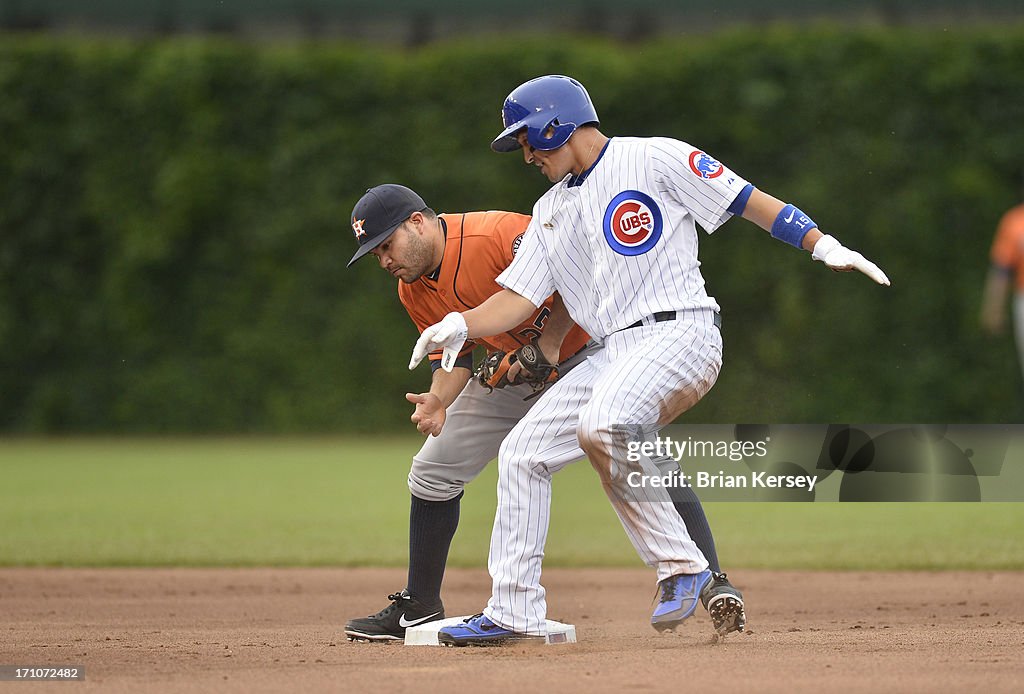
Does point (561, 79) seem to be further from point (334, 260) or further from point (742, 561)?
point (334, 260)

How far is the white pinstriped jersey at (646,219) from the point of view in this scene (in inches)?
176

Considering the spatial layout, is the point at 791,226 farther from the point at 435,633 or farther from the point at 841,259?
the point at 435,633

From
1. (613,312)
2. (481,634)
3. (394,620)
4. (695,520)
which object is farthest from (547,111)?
(394,620)

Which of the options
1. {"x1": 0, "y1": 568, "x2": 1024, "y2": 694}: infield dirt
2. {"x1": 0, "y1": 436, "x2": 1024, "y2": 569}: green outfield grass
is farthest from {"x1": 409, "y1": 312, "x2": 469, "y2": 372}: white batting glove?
{"x1": 0, "y1": 436, "x2": 1024, "y2": 569}: green outfield grass

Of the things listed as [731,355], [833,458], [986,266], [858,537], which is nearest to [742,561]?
[858,537]

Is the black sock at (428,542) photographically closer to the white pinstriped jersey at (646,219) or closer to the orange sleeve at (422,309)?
the orange sleeve at (422,309)

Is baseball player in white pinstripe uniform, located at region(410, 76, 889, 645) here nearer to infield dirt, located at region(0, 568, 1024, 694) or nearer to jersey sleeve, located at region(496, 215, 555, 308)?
jersey sleeve, located at region(496, 215, 555, 308)

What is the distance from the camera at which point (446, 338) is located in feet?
15.0

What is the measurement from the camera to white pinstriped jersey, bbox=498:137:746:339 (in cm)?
446

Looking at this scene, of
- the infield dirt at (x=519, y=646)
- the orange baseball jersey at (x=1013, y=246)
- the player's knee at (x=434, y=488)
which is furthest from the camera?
the orange baseball jersey at (x=1013, y=246)

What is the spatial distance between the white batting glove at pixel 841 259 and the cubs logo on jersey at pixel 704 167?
16.2 inches

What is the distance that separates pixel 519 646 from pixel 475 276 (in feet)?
4.57

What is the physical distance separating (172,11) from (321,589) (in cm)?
1213

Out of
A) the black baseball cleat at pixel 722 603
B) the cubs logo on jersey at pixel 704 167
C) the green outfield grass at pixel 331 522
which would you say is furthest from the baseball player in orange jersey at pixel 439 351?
A: the green outfield grass at pixel 331 522
